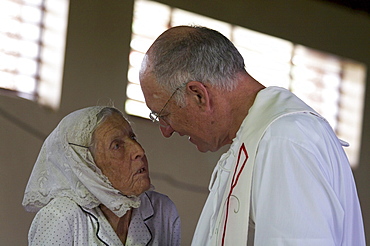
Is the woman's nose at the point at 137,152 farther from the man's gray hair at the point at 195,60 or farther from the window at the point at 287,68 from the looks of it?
the window at the point at 287,68

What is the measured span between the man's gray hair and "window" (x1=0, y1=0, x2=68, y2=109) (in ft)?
Answer: 9.44

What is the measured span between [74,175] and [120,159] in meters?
0.23

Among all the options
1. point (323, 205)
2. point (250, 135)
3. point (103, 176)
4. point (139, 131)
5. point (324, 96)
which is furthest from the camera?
point (324, 96)

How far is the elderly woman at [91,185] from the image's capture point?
3361 millimetres

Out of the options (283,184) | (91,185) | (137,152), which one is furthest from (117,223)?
(283,184)

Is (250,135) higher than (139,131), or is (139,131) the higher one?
A: (250,135)

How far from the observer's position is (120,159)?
3479 millimetres

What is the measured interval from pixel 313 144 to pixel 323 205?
0.19m

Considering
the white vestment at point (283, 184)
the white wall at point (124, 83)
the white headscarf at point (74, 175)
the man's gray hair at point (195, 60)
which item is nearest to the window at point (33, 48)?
the white wall at point (124, 83)

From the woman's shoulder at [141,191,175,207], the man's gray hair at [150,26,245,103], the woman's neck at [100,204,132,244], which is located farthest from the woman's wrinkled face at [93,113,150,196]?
the man's gray hair at [150,26,245,103]

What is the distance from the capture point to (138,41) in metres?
5.85

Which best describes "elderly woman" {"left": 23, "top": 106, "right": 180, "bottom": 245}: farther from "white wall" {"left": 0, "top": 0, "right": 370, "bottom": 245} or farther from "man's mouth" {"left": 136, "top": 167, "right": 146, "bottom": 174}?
"white wall" {"left": 0, "top": 0, "right": 370, "bottom": 245}

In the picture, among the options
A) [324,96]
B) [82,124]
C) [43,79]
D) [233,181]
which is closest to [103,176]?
[82,124]

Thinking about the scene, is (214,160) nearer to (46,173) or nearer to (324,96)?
(324,96)
